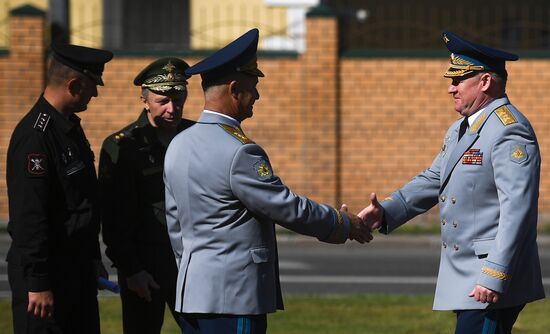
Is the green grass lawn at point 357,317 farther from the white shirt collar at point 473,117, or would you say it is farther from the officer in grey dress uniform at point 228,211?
the officer in grey dress uniform at point 228,211

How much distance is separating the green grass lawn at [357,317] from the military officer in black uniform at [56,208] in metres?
Result: 3.16

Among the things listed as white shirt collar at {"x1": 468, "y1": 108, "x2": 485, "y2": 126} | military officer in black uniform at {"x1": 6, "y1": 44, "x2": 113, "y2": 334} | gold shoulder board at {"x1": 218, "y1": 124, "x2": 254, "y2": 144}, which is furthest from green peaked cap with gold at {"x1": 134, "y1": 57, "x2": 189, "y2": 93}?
white shirt collar at {"x1": 468, "y1": 108, "x2": 485, "y2": 126}

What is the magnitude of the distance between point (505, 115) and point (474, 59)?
1.00 ft

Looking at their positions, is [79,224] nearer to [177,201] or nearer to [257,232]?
[177,201]

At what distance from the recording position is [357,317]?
30.5ft

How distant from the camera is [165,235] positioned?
6.33 meters

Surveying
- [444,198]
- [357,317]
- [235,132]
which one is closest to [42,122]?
[235,132]

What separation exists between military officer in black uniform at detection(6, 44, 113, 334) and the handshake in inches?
46.8

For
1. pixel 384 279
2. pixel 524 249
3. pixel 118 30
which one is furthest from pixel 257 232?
pixel 118 30

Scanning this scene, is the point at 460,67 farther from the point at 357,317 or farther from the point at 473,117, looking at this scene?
the point at 357,317

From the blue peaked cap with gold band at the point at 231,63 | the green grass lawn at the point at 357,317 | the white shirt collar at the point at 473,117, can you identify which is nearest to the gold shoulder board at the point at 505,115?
the white shirt collar at the point at 473,117

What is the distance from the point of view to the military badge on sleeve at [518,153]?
5.31 meters

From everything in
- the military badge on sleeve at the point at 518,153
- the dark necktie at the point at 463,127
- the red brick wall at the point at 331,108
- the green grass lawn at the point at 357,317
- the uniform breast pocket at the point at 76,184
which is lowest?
the green grass lawn at the point at 357,317

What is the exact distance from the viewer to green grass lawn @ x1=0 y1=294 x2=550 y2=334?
870 cm
